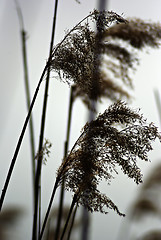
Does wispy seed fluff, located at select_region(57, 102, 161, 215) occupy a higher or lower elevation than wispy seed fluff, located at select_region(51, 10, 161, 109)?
lower

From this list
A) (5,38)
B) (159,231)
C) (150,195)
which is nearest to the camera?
(159,231)

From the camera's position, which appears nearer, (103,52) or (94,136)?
(94,136)

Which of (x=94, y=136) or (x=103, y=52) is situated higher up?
(x=103, y=52)

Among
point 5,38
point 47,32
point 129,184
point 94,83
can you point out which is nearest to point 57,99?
point 47,32

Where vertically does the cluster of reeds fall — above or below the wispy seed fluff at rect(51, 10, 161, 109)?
below

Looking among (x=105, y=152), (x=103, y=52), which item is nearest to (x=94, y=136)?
(x=105, y=152)

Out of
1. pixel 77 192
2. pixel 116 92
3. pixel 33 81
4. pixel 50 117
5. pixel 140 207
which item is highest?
pixel 33 81

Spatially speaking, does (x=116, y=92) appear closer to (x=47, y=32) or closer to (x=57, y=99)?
(x=57, y=99)

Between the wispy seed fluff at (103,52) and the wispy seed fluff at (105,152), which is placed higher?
the wispy seed fluff at (103,52)

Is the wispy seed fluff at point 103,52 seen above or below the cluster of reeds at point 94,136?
above

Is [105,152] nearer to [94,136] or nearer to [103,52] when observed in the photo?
[94,136]

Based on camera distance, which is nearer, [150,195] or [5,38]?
[150,195]
